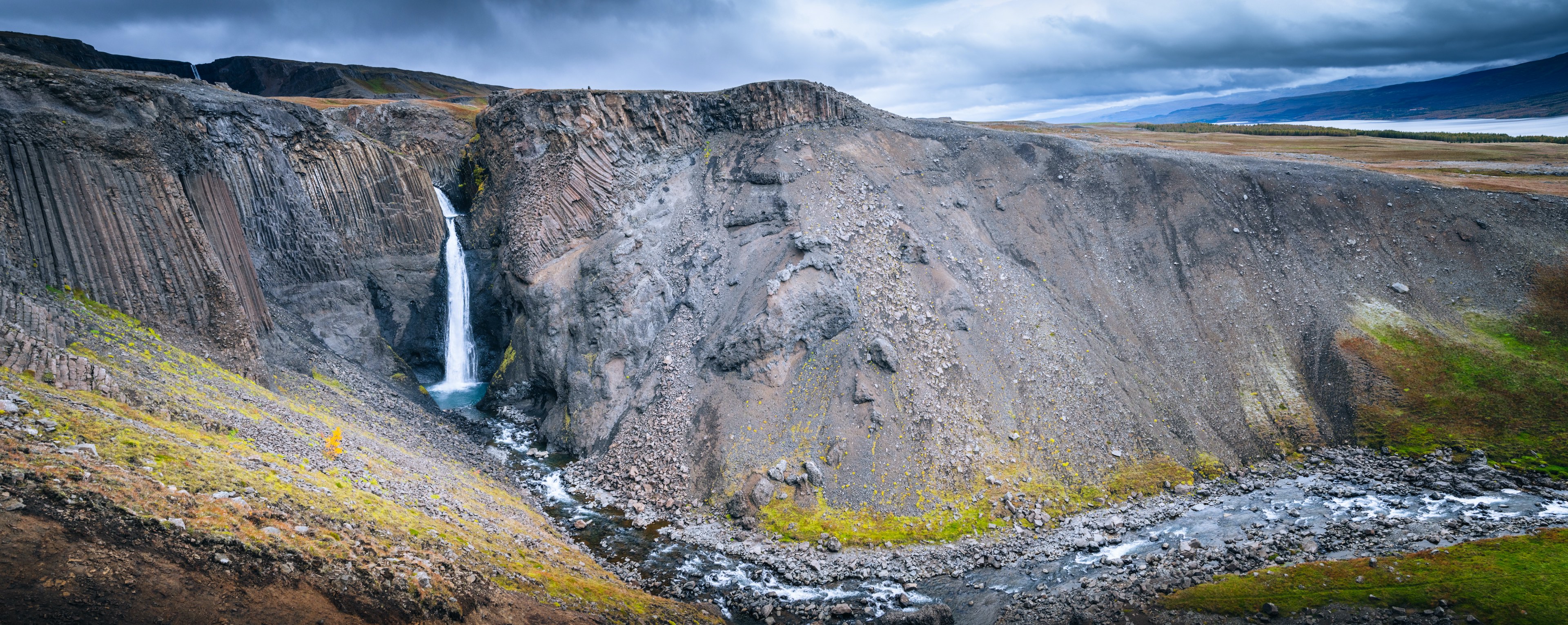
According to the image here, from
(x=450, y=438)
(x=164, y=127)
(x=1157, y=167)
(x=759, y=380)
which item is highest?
(x=164, y=127)

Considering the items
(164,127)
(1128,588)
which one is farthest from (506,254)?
(1128,588)

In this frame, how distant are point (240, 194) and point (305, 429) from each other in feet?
69.4

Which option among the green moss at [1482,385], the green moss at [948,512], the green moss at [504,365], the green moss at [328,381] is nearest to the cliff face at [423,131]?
the green moss at [504,365]

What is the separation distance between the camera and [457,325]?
1710 inches

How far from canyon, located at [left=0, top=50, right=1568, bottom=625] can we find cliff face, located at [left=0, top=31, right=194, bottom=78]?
48.6 meters

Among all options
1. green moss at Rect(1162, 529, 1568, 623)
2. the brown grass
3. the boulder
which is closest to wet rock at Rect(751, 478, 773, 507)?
the boulder

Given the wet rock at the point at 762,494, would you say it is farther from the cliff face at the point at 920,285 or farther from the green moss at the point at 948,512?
the cliff face at the point at 920,285

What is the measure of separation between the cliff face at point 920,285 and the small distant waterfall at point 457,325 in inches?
118

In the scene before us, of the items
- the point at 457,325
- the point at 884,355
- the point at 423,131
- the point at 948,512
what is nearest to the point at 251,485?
the point at 948,512

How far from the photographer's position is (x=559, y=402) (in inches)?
1366

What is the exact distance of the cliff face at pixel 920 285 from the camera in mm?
29422

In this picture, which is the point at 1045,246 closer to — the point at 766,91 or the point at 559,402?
the point at 766,91

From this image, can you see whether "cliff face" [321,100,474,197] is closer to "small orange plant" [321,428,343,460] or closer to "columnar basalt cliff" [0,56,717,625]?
"columnar basalt cliff" [0,56,717,625]

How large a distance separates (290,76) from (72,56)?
88.1ft
